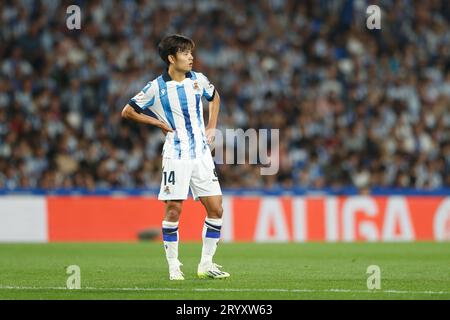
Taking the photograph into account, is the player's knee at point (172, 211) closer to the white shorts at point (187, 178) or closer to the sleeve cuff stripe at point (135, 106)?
the white shorts at point (187, 178)

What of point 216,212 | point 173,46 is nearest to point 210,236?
point 216,212

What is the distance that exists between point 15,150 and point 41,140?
2.30ft

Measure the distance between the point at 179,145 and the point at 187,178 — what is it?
368 mm

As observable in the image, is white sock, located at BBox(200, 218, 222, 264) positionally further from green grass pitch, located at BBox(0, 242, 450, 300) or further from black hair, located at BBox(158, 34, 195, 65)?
black hair, located at BBox(158, 34, 195, 65)

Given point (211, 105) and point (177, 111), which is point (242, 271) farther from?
point (177, 111)

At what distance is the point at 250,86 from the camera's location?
23.8 metres

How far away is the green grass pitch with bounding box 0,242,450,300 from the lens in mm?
9234

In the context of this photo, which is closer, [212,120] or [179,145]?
[179,145]

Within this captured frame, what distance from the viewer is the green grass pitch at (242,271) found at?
9.23 m

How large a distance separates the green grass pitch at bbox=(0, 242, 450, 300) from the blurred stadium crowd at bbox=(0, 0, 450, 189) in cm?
409

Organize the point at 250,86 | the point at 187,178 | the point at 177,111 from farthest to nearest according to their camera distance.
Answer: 1. the point at 250,86
2. the point at 177,111
3. the point at 187,178

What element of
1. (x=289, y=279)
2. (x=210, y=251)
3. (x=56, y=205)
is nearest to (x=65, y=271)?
(x=210, y=251)

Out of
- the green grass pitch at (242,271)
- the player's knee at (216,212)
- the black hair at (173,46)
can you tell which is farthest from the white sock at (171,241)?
the black hair at (173,46)

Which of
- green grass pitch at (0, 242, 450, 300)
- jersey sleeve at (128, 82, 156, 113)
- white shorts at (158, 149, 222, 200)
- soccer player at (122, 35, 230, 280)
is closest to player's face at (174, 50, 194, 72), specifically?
soccer player at (122, 35, 230, 280)
